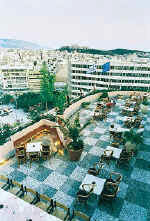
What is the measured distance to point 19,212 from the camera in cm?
557

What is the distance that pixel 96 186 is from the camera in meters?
7.90

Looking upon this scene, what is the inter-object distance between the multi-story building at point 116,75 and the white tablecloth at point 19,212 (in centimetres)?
7167

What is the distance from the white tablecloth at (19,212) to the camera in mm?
5375

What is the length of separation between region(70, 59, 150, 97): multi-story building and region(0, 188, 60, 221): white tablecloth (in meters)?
71.7

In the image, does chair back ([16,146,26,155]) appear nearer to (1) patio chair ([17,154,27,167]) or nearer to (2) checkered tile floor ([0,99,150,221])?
(1) patio chair ([17,154,27,167])

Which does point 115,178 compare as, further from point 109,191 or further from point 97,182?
point 97,182

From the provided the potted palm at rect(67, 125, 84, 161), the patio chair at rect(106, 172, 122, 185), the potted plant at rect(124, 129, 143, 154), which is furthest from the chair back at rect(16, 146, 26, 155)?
the potted plant at rect(124, 129, 143, 154)

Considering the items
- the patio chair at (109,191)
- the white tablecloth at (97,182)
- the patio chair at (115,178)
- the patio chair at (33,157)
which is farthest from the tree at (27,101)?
the patio chair at (109,191)

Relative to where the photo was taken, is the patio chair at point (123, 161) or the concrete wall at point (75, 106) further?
the concrete wall at point (75, 106)

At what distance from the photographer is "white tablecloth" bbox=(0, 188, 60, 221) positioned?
537cm

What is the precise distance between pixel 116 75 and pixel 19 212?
256 ft

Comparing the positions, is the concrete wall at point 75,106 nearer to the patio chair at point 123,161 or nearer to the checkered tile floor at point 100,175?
the checkered tile floor at point 100,175

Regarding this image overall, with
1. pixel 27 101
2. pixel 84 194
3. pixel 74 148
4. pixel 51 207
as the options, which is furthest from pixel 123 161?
pixel 27 101

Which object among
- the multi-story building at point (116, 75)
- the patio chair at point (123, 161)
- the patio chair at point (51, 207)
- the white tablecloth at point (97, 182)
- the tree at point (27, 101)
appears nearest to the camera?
the patio chair at point (51, 207)
